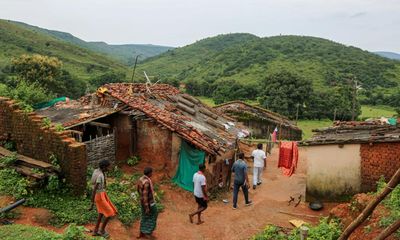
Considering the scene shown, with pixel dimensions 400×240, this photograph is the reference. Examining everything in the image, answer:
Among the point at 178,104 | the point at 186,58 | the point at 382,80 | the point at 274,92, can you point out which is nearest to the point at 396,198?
the point at 178,104

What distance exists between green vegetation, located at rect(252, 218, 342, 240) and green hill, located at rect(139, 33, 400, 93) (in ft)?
153

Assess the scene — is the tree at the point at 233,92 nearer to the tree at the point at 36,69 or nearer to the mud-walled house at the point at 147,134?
the tree at the point at 36,69

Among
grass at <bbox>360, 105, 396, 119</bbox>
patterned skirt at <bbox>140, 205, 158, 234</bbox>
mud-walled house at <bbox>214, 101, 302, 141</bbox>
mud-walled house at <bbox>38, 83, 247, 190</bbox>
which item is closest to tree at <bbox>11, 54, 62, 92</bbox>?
mud-walled house at <bbox>214, 101, 302, 141</bbox>

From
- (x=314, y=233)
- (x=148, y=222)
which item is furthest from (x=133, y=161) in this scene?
(x=314, y=233)

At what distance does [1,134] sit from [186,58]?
93.5 m

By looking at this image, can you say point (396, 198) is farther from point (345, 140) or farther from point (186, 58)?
point (186, 58)

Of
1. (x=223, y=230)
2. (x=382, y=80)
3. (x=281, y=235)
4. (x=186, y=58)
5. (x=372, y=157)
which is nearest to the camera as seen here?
(x=281, y=235)

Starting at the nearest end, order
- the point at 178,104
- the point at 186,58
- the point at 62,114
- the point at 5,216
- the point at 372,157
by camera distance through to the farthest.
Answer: the point at 5,216 < the point at 372,157 < the point at 62,114 < the point at 178,104 < the point at 186,58

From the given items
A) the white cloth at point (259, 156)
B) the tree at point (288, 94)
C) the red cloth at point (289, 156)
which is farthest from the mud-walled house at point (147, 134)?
the tree at point (288, 94)

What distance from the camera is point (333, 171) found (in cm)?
1196

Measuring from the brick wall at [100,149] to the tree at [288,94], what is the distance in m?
31.3

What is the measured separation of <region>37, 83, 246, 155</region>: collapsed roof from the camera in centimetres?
1302

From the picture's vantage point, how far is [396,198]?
27.9 ft

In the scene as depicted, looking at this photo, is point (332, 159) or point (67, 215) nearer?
point (67, 215)
